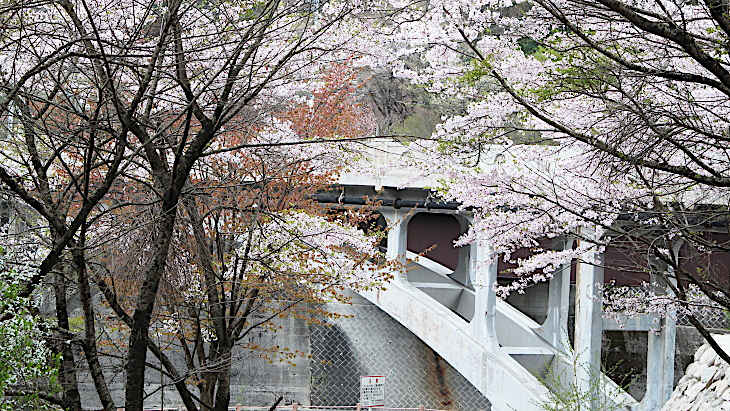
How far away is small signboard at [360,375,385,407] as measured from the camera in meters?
13.3

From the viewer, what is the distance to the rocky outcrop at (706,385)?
21.2ft

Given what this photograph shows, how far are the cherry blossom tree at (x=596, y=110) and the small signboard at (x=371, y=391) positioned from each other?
6.77m

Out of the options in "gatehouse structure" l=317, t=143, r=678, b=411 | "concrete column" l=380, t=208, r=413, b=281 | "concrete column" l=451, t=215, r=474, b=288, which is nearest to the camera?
"gatehouse structure" l=317, t=143, r=678, b=411

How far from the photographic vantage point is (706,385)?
6.99 metres

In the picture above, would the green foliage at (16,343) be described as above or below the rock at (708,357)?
above

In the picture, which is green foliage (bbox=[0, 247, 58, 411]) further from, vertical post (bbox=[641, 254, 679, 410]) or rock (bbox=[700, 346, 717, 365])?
vertical post (bbox=[641, 254, 679, 410])

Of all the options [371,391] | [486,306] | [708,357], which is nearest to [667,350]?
[486,306]

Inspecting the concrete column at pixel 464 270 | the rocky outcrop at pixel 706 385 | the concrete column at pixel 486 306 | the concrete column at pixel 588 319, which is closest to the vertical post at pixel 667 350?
the concrete column at pixel 588 319

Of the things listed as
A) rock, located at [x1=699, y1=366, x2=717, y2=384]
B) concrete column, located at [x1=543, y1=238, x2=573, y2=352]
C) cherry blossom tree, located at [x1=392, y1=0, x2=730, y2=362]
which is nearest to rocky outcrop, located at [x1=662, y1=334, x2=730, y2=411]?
rock, located at [x1=699, y1=366, x2=717, y2=384]

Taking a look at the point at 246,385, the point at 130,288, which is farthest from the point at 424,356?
the point at 130,288

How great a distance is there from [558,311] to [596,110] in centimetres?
958

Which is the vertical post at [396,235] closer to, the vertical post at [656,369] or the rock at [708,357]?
the vertical post at [656,369]

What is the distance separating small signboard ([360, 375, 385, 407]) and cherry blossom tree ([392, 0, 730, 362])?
6770mm

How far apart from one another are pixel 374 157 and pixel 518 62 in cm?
724
